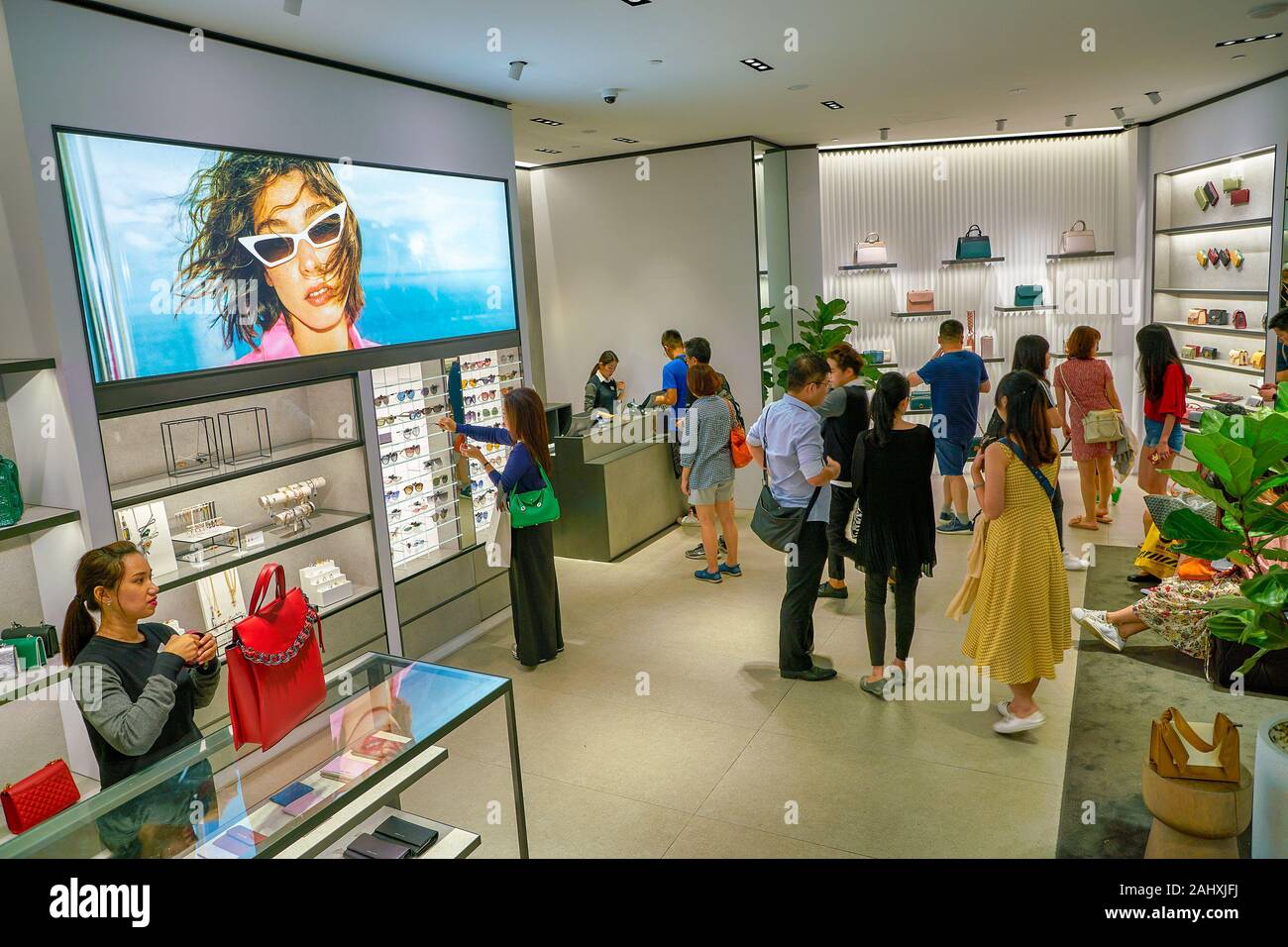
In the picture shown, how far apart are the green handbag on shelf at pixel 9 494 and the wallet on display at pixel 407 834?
7.02ft

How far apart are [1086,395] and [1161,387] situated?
52cm

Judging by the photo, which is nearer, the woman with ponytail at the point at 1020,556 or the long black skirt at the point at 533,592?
the woman with ponytail at the point at 1020,556

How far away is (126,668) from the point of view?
107 inches

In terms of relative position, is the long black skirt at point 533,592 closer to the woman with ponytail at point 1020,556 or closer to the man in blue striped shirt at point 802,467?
the man in blue striped shirt at point 802,467

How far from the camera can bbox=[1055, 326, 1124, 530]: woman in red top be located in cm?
680

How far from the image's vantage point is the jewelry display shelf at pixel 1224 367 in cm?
806

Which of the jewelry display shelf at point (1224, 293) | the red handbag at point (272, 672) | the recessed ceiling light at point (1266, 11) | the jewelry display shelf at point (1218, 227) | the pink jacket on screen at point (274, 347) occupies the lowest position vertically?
the red handbag at point (272, 672)

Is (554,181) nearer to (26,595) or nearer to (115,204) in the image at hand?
(115,204)

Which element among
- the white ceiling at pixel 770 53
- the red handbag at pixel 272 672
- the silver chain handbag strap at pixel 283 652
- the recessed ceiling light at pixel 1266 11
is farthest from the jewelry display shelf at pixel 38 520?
the recessed ceiling light at pixel 1266 11

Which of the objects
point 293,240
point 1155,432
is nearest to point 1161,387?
point 1155,432

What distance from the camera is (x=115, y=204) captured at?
12.6 ft

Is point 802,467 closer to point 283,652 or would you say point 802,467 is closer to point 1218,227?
point 283,652

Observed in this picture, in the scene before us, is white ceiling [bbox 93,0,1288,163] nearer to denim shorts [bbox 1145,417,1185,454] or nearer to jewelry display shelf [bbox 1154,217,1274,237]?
jewelry display shelf [bbox 1154,217,1274,237]
